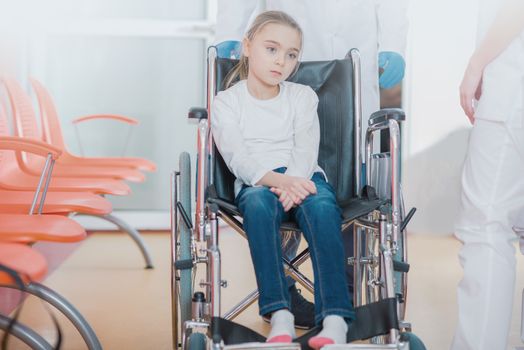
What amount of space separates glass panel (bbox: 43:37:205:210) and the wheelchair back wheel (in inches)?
92.6

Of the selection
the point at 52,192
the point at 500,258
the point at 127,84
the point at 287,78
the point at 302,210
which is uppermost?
the point at 127,84

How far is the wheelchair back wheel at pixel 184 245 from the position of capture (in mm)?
2014

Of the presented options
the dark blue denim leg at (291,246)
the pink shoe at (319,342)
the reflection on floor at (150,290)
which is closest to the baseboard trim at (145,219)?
the reflection on floor at (150,290)

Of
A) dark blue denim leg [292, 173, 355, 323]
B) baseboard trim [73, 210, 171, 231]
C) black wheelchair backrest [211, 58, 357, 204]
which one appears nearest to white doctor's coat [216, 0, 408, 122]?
black wheelchair backrest [211, 58, 357, 204]

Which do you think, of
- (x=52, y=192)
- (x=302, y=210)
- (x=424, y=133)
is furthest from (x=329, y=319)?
(x=424, y=133)

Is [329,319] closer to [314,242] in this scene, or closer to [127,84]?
[314,242]

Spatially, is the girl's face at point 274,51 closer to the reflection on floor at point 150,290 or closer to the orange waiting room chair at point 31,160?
the reflection on floor at point 150,290

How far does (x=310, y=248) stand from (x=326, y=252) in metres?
0.05

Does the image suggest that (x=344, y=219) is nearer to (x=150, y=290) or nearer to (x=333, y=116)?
(x=333, y=116)

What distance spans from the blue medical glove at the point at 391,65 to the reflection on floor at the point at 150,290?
805mm

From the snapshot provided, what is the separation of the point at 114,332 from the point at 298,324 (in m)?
0.58

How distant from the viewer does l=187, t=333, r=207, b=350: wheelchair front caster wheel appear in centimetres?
185

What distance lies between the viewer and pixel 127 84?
4.41m

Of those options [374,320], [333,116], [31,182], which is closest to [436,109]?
[333,116]
